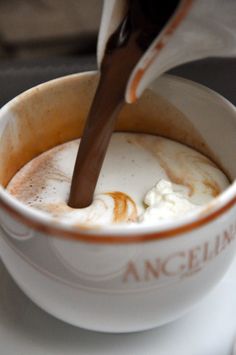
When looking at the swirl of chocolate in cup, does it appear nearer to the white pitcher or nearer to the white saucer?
the white pitcher

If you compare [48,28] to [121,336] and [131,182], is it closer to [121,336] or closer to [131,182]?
[131,182]

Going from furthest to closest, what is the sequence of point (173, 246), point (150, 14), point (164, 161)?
point (164, 161) → point (150, 14) → point (173, 246)

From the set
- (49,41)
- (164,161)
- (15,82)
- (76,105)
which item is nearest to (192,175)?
(164,161)

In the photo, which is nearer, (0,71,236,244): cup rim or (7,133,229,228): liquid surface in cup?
(0,71,236,244): cup rim

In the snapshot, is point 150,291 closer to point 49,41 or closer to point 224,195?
point 224,195

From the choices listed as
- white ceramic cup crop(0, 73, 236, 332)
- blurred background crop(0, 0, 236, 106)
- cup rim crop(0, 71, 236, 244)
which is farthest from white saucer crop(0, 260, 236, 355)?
blurred background crop(0, 0, 236, 106)

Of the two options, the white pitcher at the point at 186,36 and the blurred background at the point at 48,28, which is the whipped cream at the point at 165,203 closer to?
the white pitcher at the point at 186,36
